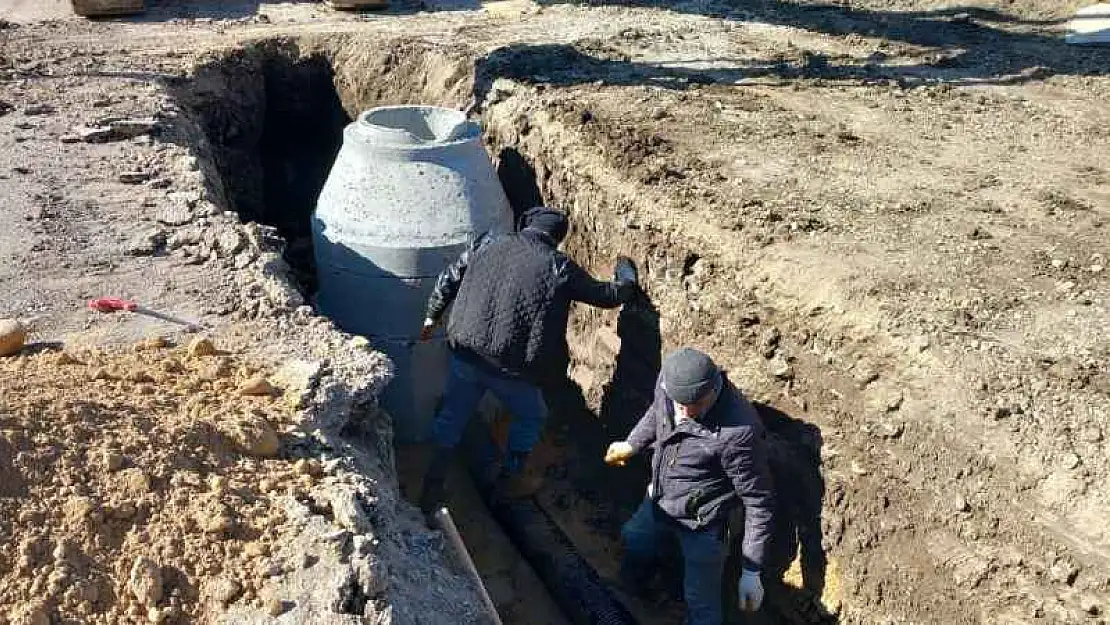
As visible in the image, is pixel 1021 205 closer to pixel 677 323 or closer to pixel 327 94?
pixel 677 323

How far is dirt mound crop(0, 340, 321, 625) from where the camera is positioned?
2936 mm

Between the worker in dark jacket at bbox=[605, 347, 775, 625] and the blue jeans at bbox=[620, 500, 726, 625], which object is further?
the blue jeans at bbox=[620, 500, 726, 625]

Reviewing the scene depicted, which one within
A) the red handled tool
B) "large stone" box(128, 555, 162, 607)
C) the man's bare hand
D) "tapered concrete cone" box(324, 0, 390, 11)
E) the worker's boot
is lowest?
the worker's boot

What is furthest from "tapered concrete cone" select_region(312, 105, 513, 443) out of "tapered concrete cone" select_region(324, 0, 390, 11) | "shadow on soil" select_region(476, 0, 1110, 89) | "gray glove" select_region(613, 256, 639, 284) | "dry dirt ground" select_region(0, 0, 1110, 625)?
"tapered concrete cone" select_region(324, 0, 390, 11)

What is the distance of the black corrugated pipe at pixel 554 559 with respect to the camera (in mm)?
5039

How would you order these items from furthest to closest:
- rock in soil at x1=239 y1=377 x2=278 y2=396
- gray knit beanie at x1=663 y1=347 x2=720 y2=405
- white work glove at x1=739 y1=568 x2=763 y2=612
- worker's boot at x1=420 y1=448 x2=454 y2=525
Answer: worker's boot at x1=420 y1=448 x2=454 y2=525 < white work glove at x1=739 y1=568 x2=763 y2=612 < gray knit beanie at x1=663 y1=347 x2=720 y2=405 < rock in soil at x1=239 y1=377 x2=278 y2=396

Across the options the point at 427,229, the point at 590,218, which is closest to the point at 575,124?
the point at 590,218

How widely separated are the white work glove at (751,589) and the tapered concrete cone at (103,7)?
10.0 m

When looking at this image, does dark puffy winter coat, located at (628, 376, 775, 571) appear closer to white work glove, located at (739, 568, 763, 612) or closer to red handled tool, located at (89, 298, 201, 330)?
white work glove, located at (739, 568, 763, 612)

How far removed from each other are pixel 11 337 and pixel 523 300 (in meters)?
2.47

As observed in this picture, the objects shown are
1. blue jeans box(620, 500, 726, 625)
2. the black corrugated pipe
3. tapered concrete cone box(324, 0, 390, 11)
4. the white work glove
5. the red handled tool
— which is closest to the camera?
the white work glove

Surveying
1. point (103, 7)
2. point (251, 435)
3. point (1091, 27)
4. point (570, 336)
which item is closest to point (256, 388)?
point (251, 435)

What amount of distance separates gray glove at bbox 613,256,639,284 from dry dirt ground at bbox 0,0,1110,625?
0.20 meters

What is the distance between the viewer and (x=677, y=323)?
5.45 metres
